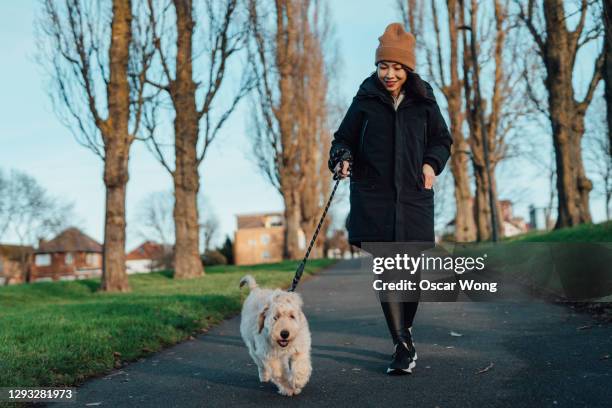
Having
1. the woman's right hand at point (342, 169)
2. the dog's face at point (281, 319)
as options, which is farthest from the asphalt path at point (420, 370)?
the woman's right hand at point (342, 169)

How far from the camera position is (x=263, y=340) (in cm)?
441

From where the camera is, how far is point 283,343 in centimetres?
425

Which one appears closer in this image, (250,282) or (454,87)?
(250,282)

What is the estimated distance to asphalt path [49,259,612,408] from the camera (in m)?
3.99

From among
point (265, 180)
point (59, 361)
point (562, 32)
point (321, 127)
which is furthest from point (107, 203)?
point (321, 127)

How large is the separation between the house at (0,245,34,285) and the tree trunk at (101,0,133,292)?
49342 mm

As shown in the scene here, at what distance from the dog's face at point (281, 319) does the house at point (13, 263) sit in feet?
199

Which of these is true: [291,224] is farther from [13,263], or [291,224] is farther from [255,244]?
[255,244]

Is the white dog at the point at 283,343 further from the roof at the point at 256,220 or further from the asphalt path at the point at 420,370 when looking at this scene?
the roof at the point at 256,220

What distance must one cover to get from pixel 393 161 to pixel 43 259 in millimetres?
82561

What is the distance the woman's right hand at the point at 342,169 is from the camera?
4.70 meters

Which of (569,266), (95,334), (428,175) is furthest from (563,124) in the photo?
(95,334)

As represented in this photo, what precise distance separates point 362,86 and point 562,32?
1263 cm

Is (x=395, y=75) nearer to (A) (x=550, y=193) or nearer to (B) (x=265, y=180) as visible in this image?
(B) (x=265, y=180)
